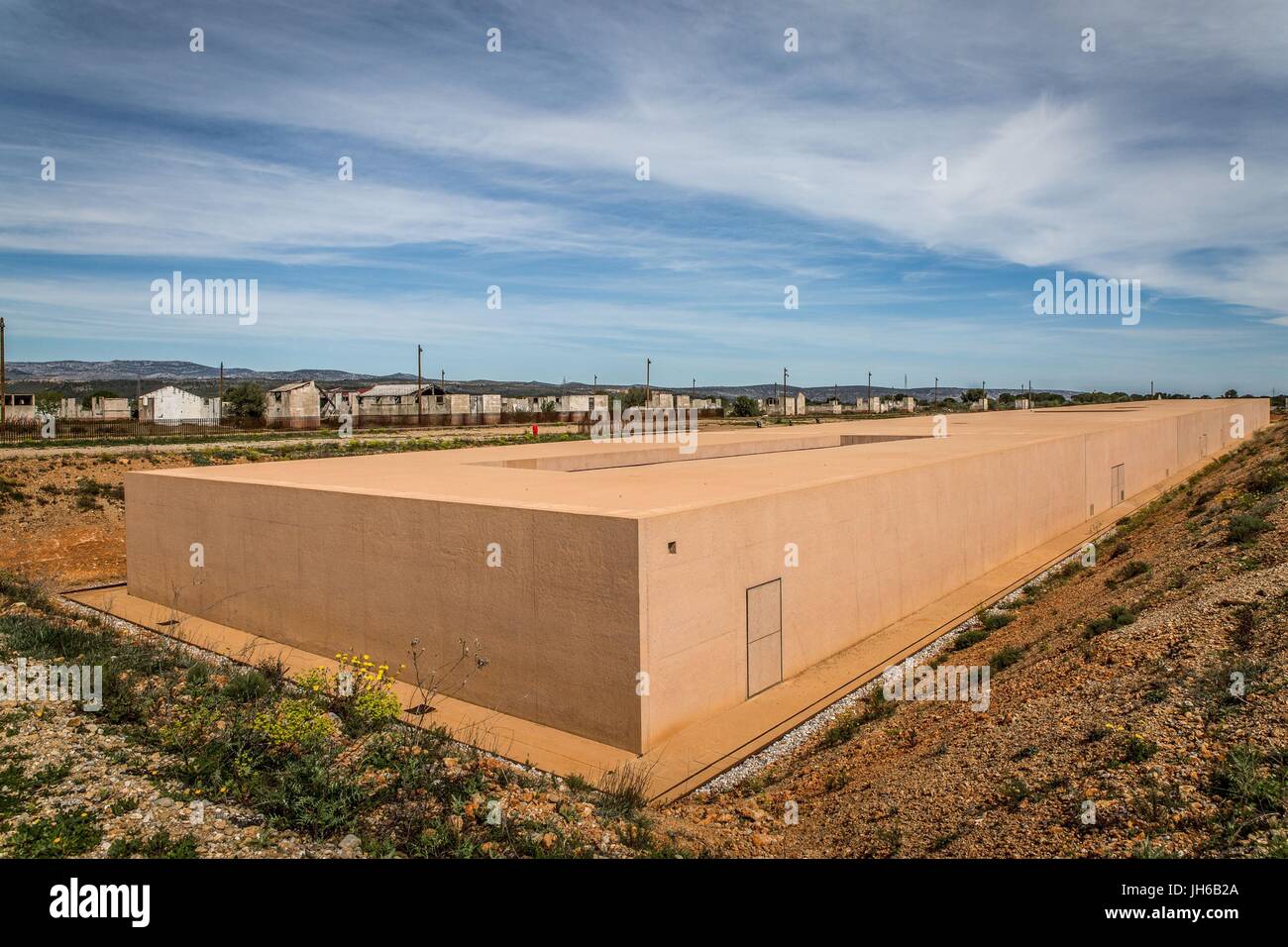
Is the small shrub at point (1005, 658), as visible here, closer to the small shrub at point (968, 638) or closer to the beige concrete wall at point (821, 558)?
the small shrub at point (968, 638)

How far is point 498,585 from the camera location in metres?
9.88

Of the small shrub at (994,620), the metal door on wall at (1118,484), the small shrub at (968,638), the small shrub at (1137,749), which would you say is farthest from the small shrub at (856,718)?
the metal door on wall at (1118,484)

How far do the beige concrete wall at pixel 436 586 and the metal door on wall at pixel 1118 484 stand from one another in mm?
23473

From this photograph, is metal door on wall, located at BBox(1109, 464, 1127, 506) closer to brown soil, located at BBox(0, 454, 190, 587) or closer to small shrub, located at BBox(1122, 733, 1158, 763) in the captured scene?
small shrub, located at BBox(1122, 733, 1158, 763)

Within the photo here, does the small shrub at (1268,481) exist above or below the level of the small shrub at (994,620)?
above

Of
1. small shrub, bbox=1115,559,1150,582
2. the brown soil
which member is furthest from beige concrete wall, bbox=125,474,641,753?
small shrub, bbox=1115,559,1150,582

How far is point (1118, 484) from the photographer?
27.5m

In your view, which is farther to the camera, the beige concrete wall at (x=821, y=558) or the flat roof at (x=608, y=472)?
the flat roof at (x=608, y=472)

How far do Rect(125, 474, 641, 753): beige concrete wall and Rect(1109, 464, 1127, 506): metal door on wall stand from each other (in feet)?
77.0

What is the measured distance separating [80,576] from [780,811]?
18825 mm

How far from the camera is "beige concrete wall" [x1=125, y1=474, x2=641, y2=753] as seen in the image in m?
8.86

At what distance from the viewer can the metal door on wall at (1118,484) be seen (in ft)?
87.8
